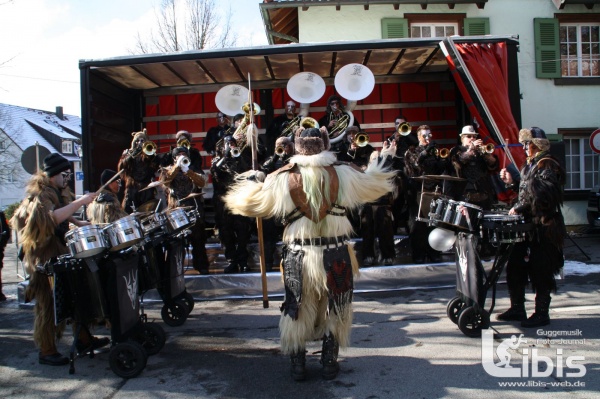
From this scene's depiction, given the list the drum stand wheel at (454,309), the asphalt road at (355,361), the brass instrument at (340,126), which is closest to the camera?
the asphalt road at (355,361)

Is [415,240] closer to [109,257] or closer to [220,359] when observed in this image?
[220,359]

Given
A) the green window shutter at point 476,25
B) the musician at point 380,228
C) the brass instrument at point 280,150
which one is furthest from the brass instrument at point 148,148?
the green window shutter at point 476,25

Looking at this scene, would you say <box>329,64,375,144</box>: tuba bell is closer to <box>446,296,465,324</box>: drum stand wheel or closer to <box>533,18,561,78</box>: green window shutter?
<box>446,296,465,324</box>: drum stand wheel

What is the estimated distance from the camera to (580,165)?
13.9 metres

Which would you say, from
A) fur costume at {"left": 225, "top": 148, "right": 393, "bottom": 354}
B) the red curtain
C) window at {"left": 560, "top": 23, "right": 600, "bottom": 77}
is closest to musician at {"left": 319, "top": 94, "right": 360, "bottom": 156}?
→ the red curtain

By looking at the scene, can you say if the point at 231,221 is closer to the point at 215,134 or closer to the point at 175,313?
the point at 175,313

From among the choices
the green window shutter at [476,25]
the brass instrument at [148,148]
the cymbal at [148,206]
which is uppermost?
the green window shutter at [476,25]

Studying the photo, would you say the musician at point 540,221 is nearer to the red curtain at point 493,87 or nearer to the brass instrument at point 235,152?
the red curtain at point 493,87

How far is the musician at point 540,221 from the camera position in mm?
5160

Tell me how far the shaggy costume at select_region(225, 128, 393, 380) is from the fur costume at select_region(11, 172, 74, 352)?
168 cm

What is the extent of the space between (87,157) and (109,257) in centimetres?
376

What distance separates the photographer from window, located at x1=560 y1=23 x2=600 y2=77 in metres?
13.8

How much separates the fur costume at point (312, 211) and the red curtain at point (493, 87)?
147 inches

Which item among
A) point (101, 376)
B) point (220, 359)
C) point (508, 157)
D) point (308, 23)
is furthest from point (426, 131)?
point (308, 23)
